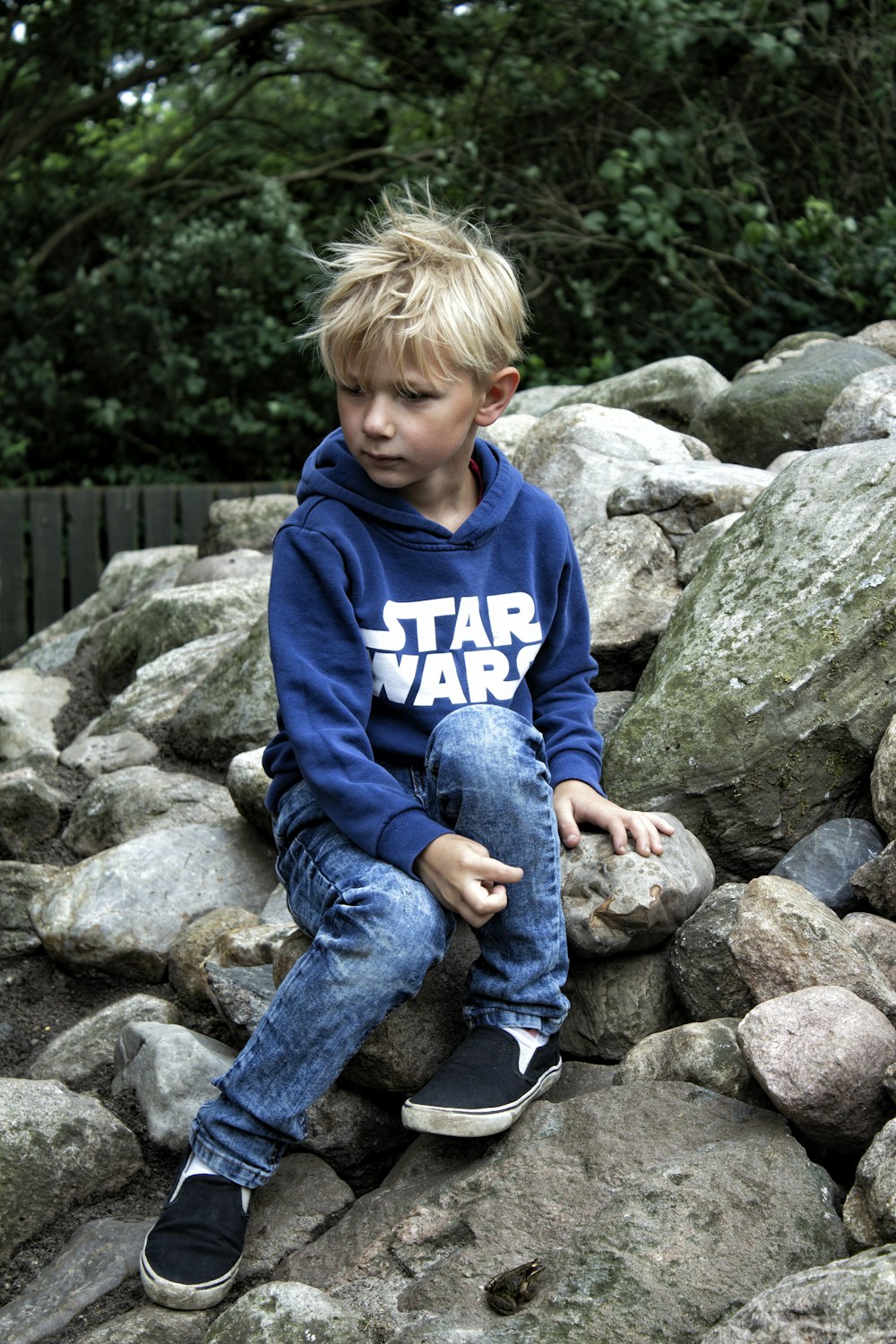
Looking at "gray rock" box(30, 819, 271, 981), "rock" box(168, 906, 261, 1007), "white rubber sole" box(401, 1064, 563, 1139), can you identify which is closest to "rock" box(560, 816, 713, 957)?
"white rubber sole" box(401, 1064, 563, 1139)

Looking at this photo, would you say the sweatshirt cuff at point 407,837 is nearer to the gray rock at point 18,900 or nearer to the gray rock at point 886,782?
the gray rock at point 886,782

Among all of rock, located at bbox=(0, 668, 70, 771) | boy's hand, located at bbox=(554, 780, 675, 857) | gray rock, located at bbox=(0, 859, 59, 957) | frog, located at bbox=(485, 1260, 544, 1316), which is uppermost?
boy's hand, located at bbox=(554, 780, 675, 857)

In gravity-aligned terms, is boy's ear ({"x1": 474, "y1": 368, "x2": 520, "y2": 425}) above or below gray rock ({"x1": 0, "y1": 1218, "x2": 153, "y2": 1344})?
above

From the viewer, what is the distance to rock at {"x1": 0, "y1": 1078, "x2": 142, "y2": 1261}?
7.50ft

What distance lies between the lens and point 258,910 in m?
3.34

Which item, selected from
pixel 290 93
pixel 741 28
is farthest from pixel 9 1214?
pixel 290 93

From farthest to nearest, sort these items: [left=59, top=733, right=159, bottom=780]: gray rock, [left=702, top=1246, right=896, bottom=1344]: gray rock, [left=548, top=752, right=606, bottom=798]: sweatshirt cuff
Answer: [left=59, top=733, right=159, bottom=780]: gray rock, [left=548, top=752, right=606, bottom=798]: sweatshirt cuff, [left=702, top=1246, right=896, bottom=1344]: gray rock

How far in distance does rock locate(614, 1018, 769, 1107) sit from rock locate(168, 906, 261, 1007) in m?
1.09

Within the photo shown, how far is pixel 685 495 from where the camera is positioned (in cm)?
355

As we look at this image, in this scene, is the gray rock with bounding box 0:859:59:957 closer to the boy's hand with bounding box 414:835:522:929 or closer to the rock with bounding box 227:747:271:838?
the rock with bounding box 227:747:271:838

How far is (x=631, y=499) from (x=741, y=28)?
410cm

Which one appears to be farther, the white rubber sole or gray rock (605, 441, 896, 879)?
gray rock (605, 441, 896, 879)

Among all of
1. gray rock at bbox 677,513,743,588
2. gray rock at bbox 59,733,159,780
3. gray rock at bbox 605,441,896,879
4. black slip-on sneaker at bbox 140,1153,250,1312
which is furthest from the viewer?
gray rock at bbox 59,733,159,780

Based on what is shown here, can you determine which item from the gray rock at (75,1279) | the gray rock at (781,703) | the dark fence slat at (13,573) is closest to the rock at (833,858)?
the gray rock at (781,703)
